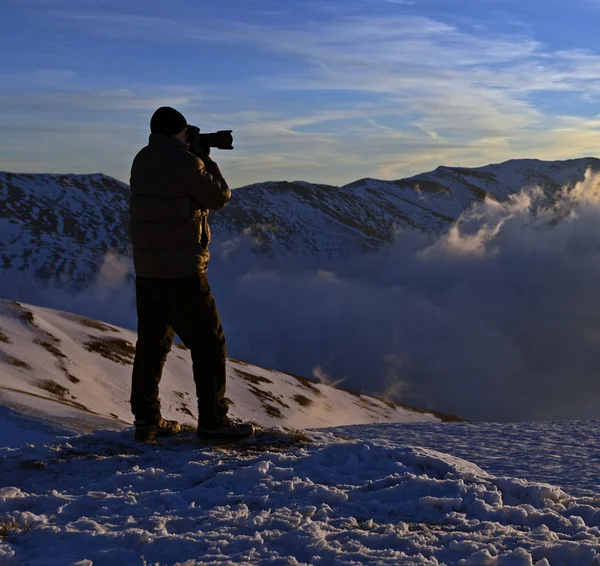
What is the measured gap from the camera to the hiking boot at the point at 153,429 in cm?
786

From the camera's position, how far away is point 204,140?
785cm

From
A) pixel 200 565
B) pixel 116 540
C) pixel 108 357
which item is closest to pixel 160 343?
pixel 116 540

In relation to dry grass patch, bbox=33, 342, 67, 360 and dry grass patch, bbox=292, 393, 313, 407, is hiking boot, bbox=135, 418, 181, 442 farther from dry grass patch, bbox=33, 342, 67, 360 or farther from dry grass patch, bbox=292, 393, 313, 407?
dry grass patch, bbox=292, 393, 313, 407

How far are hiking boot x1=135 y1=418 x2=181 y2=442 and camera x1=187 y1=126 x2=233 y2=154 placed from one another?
3.18 m

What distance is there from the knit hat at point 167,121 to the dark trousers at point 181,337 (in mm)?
1642

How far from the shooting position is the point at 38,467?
670 centimetres

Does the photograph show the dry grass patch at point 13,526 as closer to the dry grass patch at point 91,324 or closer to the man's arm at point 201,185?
the man's arm at point 201,185

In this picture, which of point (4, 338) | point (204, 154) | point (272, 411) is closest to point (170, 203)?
point (204, 154)

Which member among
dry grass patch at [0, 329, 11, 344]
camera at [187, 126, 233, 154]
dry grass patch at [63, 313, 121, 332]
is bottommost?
dry grass patch at [63, 313, 121, 332]

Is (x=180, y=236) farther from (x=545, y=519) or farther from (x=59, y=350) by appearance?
(x=59, y=350)

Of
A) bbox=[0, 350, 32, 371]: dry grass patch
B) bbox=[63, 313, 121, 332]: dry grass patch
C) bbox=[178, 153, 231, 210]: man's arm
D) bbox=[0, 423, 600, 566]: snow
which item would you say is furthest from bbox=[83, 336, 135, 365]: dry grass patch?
bbox=[0, 423, 600, 566]: snow

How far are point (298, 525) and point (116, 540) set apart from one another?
1.28 m

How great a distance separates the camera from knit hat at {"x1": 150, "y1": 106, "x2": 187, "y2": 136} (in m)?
7.65

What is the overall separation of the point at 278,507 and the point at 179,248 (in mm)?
3193
